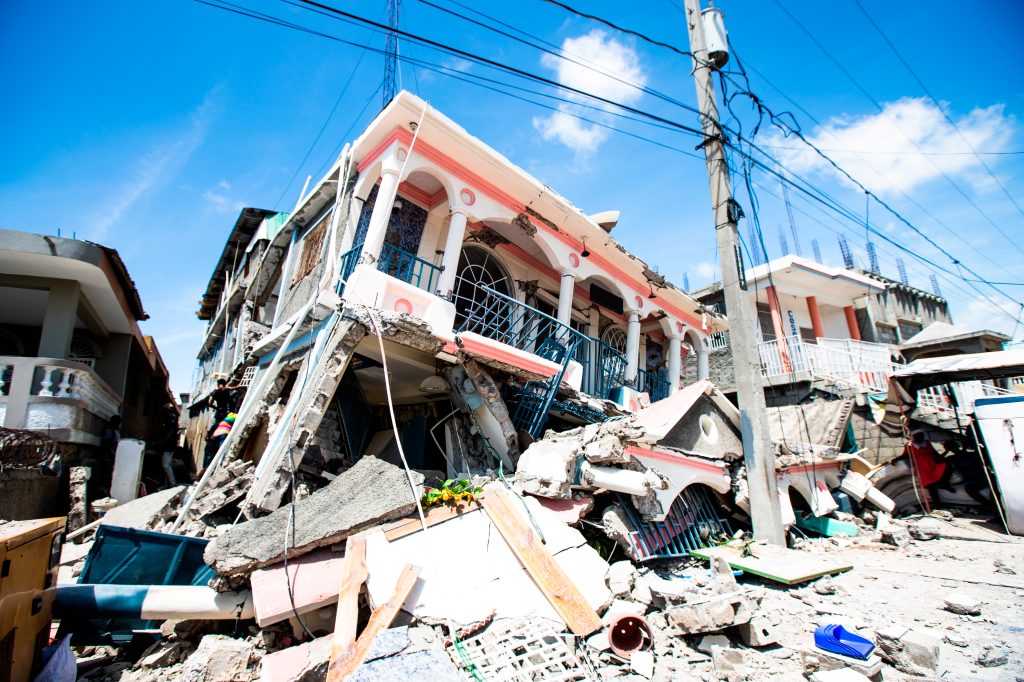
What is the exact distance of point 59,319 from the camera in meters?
8.10

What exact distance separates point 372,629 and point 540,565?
1.46 meters

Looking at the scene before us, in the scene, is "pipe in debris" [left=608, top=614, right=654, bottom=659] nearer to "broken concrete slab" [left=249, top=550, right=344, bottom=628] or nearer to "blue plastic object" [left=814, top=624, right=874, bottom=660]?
"blue plastic object" [left=814, top=624, right=874, bottom=660]

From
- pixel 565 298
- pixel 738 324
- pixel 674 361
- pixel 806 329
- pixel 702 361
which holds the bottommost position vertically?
pixel 738 324

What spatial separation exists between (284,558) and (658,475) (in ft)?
13.7

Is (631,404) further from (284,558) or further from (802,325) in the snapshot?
(802,325)

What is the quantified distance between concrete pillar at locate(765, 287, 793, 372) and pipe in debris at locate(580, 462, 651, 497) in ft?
34.2

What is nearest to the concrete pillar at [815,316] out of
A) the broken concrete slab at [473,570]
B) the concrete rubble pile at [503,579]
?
the concrete rubble pile at [503,579]

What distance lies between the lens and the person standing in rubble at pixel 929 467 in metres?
8.42

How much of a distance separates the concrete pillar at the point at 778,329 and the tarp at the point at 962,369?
408cm

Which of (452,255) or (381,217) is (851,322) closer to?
(452,255)

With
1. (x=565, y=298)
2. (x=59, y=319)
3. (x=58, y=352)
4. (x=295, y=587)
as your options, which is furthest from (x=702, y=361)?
(x=59, y=319)

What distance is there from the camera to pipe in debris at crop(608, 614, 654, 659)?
3422 millimetres

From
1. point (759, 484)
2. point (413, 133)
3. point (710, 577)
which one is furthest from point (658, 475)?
point (413, 133)

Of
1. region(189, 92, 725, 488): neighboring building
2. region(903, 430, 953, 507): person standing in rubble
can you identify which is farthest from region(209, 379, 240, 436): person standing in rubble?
region(903, 430, 953, 507): person standing in rubble
